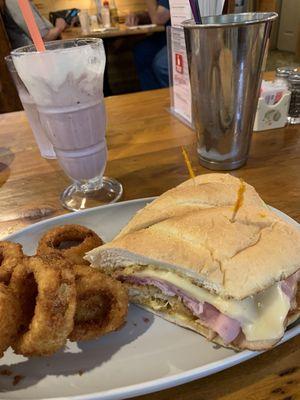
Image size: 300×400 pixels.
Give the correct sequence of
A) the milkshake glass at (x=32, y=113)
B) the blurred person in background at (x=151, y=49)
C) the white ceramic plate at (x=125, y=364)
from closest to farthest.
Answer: the white ceramic plate at (x=125, y=364) < the milkshake glass at (x=32, y=113) < the blurred person in background at (x=151, y=49)

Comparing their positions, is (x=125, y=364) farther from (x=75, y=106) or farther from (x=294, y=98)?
(x=294, y=98)

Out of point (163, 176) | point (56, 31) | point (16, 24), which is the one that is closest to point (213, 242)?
point (163, 176)

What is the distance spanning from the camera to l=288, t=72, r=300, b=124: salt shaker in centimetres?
153

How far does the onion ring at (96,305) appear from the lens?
2.48ft

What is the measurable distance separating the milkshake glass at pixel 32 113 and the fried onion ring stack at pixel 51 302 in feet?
2.53

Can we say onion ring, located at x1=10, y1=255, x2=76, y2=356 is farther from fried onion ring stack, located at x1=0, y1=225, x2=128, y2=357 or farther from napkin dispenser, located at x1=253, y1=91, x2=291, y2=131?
napkin dispenser, located at x1=253, y1=91, x2=291, y2=131

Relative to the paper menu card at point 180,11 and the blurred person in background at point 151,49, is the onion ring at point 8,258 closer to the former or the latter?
the paper menu card at point 180,11

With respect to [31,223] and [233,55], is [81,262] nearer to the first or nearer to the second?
[31,223]

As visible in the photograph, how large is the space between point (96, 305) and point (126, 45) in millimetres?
4886

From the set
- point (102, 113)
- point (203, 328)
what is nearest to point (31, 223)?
point (102, 113)

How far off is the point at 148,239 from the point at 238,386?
368 millimetres

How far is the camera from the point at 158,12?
3.90 m

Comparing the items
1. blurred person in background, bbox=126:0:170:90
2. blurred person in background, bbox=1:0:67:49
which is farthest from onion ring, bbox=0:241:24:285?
blurred person in background, bbox=1:0:67:49

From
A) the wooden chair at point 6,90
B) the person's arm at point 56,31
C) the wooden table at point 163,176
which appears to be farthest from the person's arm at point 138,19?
the wooden table at point 163,176
